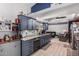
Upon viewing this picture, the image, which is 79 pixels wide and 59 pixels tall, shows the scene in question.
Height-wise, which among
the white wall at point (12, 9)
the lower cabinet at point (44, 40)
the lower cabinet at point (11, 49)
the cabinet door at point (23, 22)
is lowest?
the lower cabinet at point (11, 49)

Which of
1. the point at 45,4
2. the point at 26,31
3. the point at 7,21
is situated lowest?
the point at 26,31

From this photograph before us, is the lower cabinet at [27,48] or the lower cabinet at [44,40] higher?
the lower cabinet at [44,40]

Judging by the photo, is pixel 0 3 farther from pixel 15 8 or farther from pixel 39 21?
pixel 39 21

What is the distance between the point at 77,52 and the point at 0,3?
1.66 m

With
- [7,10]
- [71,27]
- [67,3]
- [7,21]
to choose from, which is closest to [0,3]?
[7,10]

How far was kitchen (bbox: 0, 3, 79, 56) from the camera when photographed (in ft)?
6.45

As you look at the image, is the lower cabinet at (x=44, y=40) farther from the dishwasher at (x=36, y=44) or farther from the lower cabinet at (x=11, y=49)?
the lower cabinet at (x=11, y=49)

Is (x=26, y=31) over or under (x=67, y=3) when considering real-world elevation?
under

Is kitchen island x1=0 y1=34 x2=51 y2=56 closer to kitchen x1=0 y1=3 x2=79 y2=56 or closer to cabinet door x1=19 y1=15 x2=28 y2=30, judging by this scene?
kitchen x1=0 y1=3 x2=79 y2=56

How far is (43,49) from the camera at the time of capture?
82.4 inches

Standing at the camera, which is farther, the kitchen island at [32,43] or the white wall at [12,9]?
the kitchen island at [32,43]

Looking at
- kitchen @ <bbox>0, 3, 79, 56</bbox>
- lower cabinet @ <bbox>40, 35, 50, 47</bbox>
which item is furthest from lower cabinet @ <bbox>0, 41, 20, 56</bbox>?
lower cabinet @ <bbox>40, 35, 50, 47</bbox>

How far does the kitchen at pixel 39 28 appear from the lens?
1.97 meters

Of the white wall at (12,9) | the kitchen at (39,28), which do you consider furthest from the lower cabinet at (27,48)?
the white wall at (12,9)
